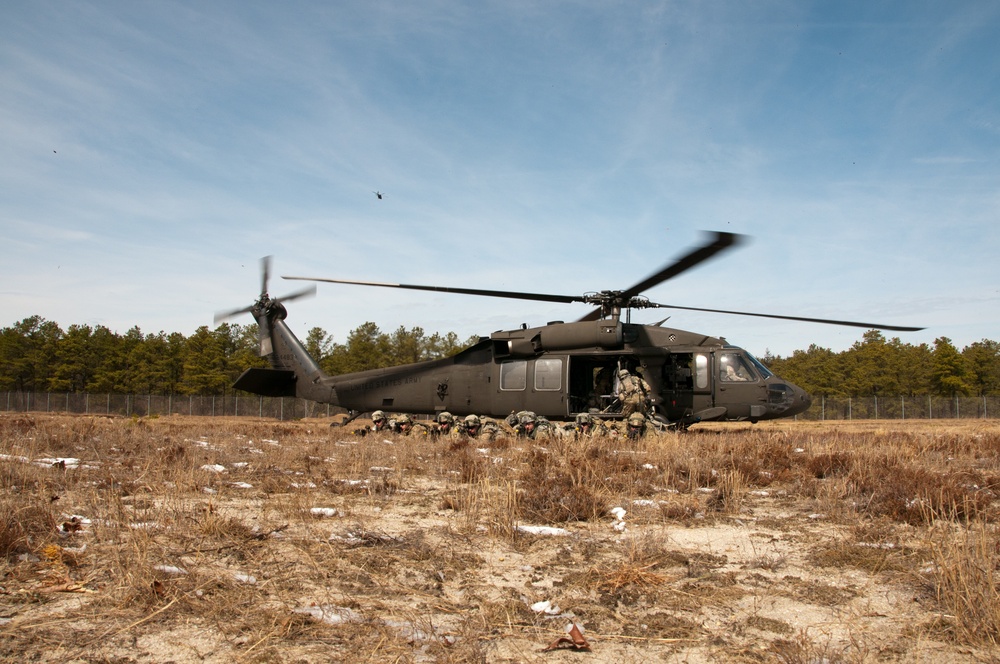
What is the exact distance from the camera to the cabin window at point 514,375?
16516 mm

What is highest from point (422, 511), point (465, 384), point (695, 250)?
point (695, 250)

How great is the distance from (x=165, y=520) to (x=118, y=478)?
98.4 inches

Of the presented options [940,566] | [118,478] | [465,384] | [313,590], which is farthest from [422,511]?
[465,384]

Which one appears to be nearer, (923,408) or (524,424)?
(524,424)

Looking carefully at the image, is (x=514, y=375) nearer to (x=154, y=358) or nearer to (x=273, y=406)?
(x=273, y=406)

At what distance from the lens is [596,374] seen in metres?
17.5

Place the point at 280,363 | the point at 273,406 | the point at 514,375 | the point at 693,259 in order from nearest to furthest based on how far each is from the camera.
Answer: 1. the point at 693,259
2. the point at 514,375
3. the point at 280,363
4. the point at 273,406

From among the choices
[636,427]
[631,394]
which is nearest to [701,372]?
[631,394]

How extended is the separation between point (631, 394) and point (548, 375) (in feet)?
7.12

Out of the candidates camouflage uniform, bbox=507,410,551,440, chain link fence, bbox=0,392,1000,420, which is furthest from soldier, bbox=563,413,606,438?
chain link fence, bbox=0,392,1000,420

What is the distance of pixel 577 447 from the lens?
1018 centimetres

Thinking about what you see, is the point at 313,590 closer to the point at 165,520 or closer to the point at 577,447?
the point at 165,520

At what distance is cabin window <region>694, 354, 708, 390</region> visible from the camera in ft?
50.7

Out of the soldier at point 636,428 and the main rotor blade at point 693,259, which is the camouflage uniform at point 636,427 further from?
the main rotor blade at point 693,259
